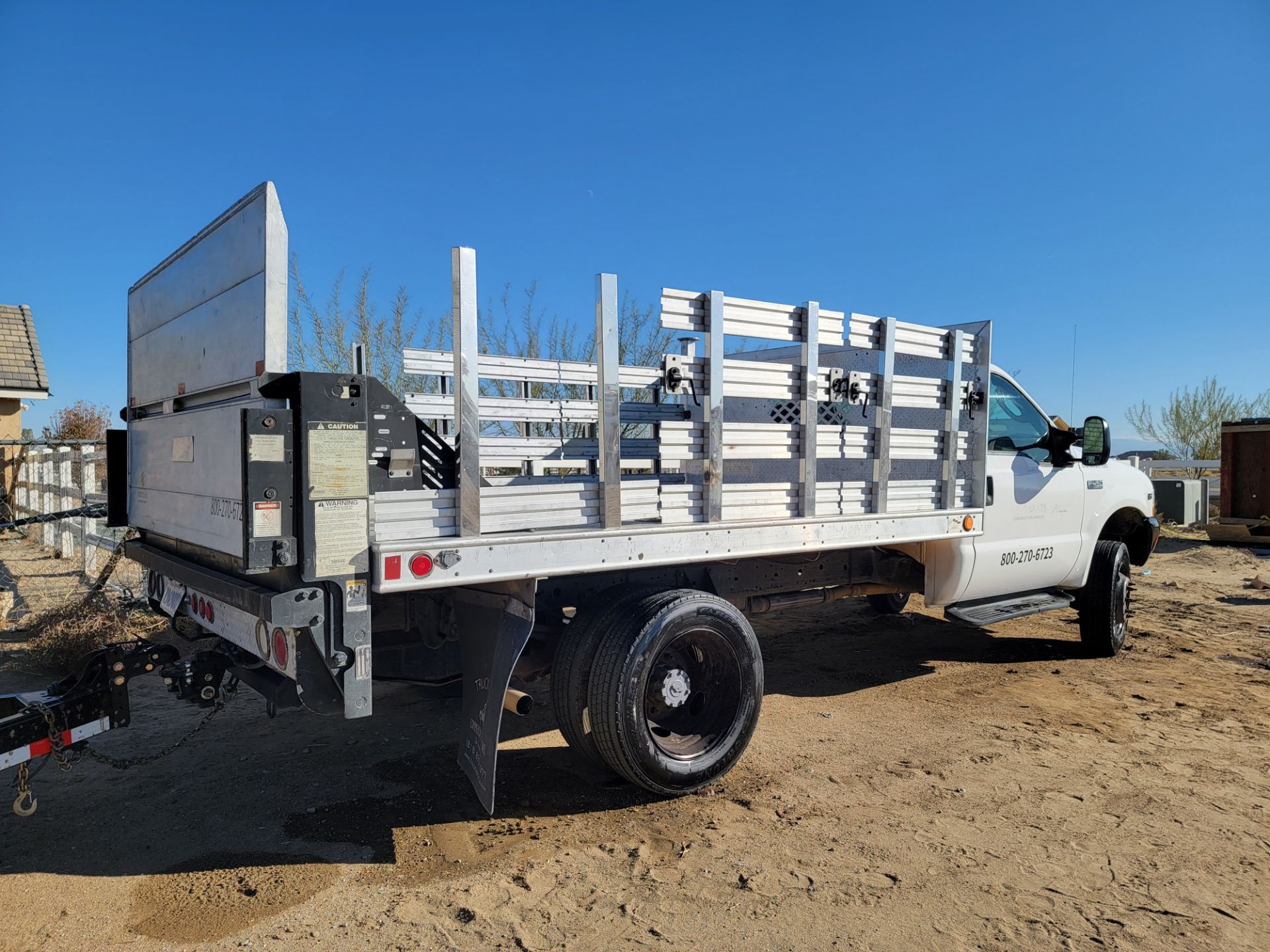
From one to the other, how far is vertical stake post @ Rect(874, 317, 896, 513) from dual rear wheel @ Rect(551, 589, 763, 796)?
111 centimetres

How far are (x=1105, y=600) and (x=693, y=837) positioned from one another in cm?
458

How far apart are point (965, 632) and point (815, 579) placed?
11.7 feet

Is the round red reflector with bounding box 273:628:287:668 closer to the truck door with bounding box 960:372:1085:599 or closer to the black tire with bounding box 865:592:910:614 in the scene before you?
the truck door with bounding box 960:372:1085:599

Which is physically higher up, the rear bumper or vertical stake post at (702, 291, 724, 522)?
vertical stake post at (702, 291, 724, 522)

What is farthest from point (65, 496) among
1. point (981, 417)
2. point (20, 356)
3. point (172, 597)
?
point (981, 417)

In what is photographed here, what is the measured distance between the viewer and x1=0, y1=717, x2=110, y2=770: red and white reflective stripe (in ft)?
10.3

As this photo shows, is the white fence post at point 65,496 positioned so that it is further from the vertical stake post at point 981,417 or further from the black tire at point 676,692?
the vertical stake post at point 981,417

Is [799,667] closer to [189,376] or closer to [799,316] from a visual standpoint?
[799,316]

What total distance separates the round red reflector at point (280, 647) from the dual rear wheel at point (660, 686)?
116cm

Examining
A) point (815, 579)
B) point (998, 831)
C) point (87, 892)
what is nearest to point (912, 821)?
point (998, 831)

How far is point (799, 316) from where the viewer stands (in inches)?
161

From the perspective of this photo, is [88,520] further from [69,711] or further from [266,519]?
[266,519]

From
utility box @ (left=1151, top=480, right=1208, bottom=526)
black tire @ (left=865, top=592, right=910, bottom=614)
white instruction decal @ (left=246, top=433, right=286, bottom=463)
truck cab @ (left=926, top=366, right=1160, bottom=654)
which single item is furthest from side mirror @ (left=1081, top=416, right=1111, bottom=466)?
utility box @ (left=1151, top=480, right=1208, bottom=526)

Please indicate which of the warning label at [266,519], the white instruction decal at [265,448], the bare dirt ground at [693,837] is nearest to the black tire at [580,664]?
the bare dirt ground at [693,837]
